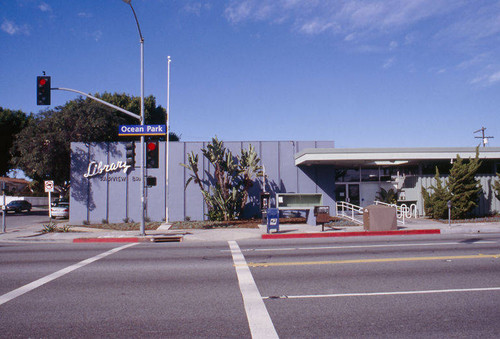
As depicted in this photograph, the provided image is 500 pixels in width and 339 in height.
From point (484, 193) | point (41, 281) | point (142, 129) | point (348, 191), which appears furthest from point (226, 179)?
point (484, 193)

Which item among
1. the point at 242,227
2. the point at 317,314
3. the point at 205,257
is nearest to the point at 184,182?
the point at 242,227

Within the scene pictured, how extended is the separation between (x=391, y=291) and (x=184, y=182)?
17.6 metres

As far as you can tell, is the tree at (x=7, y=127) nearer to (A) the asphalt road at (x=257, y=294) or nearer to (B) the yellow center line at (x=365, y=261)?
Answer: (A) the asphalt road at (x=257, y=294)

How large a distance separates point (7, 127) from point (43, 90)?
35.5 meters

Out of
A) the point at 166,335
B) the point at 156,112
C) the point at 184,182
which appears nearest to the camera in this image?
the point at 166,335

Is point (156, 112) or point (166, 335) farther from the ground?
point (156, 112)

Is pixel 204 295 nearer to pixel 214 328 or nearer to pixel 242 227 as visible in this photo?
pixel 214 328

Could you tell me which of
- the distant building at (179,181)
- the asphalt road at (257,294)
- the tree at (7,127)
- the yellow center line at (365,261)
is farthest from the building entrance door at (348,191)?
the tree at (7,127)

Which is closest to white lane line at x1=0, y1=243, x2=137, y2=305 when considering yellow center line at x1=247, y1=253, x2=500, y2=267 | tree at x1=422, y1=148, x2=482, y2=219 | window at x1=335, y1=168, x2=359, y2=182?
yellow center line at x1=247, y1=253, x2=500, y2=267

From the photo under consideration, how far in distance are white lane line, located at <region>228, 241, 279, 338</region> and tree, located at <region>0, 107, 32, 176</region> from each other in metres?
44.8

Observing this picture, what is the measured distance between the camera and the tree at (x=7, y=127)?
42.0 m

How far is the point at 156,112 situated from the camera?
45.2 meters

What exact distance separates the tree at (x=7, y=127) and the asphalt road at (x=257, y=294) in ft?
129

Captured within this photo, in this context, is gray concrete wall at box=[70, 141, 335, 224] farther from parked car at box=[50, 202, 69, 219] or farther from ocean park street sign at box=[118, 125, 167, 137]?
ocean park street sign at box=[118, 125, 167, 137]
